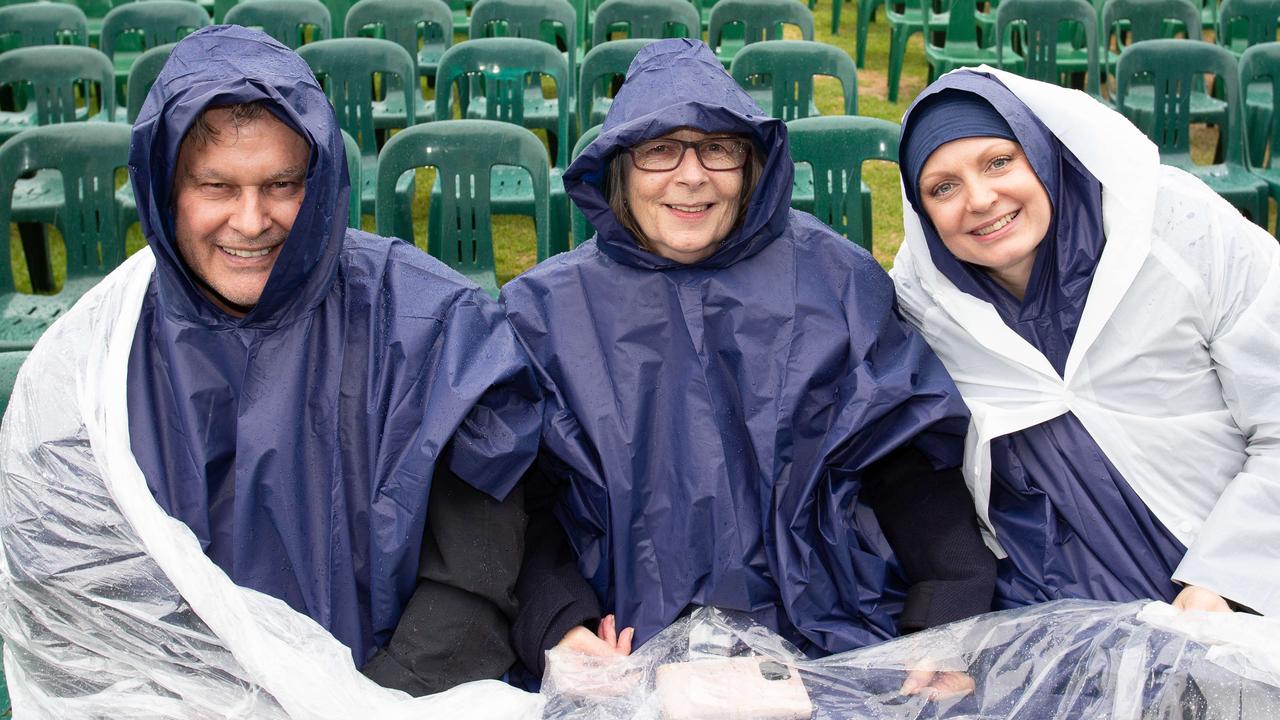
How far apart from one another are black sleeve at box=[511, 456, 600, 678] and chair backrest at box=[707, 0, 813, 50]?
3.81m

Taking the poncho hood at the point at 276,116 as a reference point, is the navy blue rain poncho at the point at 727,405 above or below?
below

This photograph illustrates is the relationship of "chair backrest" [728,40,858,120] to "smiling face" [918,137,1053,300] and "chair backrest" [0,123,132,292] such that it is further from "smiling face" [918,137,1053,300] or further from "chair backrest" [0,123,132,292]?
"smiling face" [918,137,1053,300]

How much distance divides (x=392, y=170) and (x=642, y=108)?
1.49 meters

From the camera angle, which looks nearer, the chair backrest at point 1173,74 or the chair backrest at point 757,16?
the chair backrest at point 1173,74

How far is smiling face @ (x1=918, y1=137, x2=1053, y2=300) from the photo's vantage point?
223cm

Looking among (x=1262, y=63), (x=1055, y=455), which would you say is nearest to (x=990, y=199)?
(x=1055, y=455)

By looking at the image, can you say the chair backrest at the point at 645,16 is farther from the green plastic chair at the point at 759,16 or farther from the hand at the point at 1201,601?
the hand at the point at 1201,601

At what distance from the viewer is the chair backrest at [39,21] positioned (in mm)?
5664

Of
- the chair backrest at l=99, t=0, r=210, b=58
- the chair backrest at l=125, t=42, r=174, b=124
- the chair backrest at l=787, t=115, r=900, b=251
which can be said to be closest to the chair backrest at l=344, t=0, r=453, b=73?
the chair backrest at l=99, t=0, r=210, b=58

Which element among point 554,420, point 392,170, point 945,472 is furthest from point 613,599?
point 392,170

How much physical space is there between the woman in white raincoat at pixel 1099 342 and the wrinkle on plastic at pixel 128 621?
41.0 inches

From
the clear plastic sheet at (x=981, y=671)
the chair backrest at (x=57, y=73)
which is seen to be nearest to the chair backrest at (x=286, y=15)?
the chair backrest at (x=57, y=73)

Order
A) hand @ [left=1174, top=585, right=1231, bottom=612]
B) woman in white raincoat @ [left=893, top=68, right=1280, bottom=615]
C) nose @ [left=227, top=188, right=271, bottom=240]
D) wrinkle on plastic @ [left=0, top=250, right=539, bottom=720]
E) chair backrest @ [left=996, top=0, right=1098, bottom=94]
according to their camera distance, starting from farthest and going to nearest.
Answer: chair backrest @ [left=996, top=0, right=1098, bottom=94]
woman in white raincoat @ [left=893, top=68, right=1280, bottom=615]
hand @ [left=1174, top=585, right=1231, bottom=612]
nose @ [left=227, top=188, right=271, bottom=240]
wrinkle on plastic @ [left=0, top=250, right=539, bottom=720]

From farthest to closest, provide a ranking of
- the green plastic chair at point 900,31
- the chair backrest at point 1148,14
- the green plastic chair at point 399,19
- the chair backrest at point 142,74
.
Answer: the green plastic chair at point 900,31, the chair backrest at point 1148,14, the green plastic chair at point 399,19, the chair backrest at point 142,74
